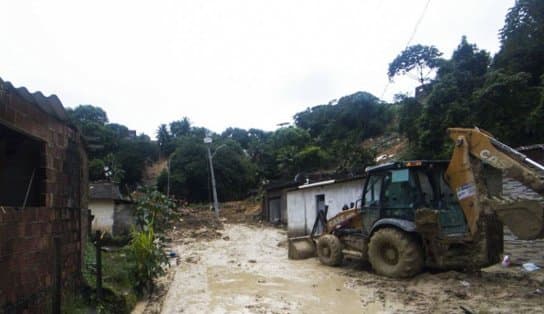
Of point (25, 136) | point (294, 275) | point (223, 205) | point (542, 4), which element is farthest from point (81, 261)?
point (223, 205)

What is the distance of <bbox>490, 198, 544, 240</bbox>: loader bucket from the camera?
242 inches

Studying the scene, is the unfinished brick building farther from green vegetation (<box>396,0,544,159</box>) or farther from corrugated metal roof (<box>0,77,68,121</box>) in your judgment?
green vegetation (<box>396,0,544,159</box>)

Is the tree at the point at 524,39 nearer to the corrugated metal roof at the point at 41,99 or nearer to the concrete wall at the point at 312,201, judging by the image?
the concrete wall at the point at 312,201

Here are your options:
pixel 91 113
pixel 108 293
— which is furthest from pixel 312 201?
pixel 91 113

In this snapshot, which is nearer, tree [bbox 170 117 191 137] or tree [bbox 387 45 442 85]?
tree [bbox 387 45 442 85]

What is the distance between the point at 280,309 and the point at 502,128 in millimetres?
14559

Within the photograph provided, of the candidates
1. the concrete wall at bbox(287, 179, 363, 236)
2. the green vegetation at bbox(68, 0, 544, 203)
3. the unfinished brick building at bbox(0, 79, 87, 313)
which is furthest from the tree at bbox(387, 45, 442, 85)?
the unfinished brick building at bbox(0, 79, 87, 313)

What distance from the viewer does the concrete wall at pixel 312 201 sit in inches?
640

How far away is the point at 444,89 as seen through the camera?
71.8 ft

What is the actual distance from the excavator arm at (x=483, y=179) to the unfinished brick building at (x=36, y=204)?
20.9 feet

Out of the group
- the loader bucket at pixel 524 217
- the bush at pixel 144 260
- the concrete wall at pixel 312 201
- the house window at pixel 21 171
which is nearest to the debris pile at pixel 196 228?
the concrete wall at pixel 312 201

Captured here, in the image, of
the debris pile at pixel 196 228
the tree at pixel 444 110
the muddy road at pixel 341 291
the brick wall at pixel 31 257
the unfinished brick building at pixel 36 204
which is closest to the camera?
the brick wall at pixel 31 257

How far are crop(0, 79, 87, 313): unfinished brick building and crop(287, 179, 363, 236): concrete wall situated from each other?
10794 millimetres

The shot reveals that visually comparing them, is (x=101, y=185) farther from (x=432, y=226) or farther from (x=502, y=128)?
(x=502, y=128)
